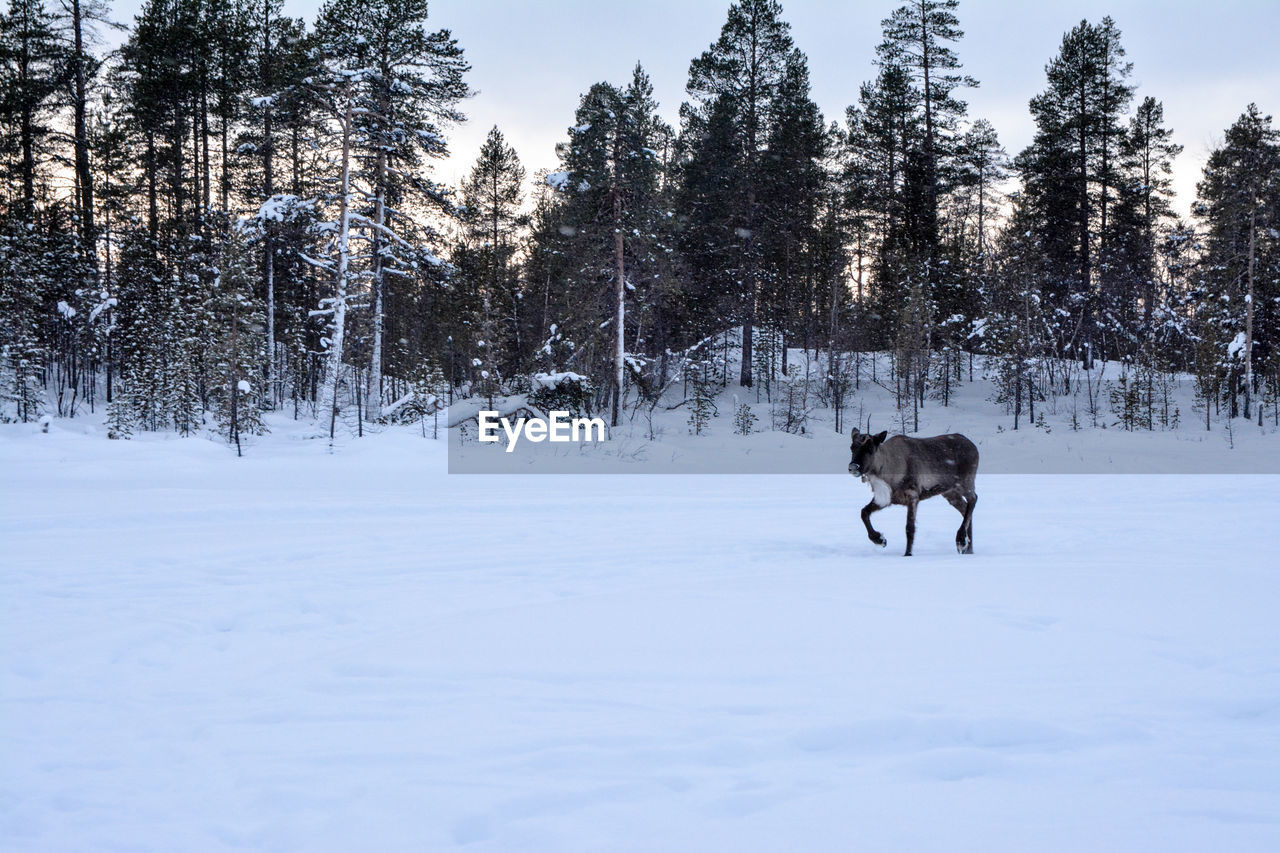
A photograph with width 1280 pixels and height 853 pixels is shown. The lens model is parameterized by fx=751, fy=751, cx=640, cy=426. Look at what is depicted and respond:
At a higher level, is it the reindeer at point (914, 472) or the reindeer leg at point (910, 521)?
the reindeer at point (914, 472)

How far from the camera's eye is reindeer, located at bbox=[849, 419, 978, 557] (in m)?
8.20

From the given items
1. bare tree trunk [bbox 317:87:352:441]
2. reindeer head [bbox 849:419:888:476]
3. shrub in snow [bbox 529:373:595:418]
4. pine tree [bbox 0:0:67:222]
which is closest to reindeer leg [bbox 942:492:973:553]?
reindeer head [bbox 849:419:888:476]

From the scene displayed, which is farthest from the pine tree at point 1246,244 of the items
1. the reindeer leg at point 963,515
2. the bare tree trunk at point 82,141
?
the bare tree trunk at point 82,141

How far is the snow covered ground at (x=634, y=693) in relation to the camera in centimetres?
278

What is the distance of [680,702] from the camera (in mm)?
3898

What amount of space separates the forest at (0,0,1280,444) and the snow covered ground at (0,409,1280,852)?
1806 centimetres

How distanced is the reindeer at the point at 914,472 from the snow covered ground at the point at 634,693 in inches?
19.9

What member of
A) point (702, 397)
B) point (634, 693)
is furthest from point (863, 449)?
point (702, 397)

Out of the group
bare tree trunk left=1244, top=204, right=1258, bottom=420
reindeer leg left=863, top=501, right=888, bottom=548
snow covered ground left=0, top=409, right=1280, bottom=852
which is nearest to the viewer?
snow covered ground left=0, top=409, right=1280, bottom=852

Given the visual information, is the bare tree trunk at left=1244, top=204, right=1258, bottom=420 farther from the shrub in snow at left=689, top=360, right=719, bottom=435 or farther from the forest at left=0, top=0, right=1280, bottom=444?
the shrub in snow at left=689, top=360, right=719, bottom=435

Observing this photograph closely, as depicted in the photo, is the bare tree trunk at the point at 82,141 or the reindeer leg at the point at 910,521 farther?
the bare tree trunk at the point at 82,141

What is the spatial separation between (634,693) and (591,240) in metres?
25.9

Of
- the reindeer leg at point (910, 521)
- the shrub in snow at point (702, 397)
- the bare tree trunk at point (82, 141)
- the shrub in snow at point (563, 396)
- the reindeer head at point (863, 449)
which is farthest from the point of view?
the bare tree trunk at point (82, 141)

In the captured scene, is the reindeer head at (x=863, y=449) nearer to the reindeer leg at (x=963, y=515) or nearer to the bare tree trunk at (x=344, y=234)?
the reindeer leg at (x=963, y=515)
